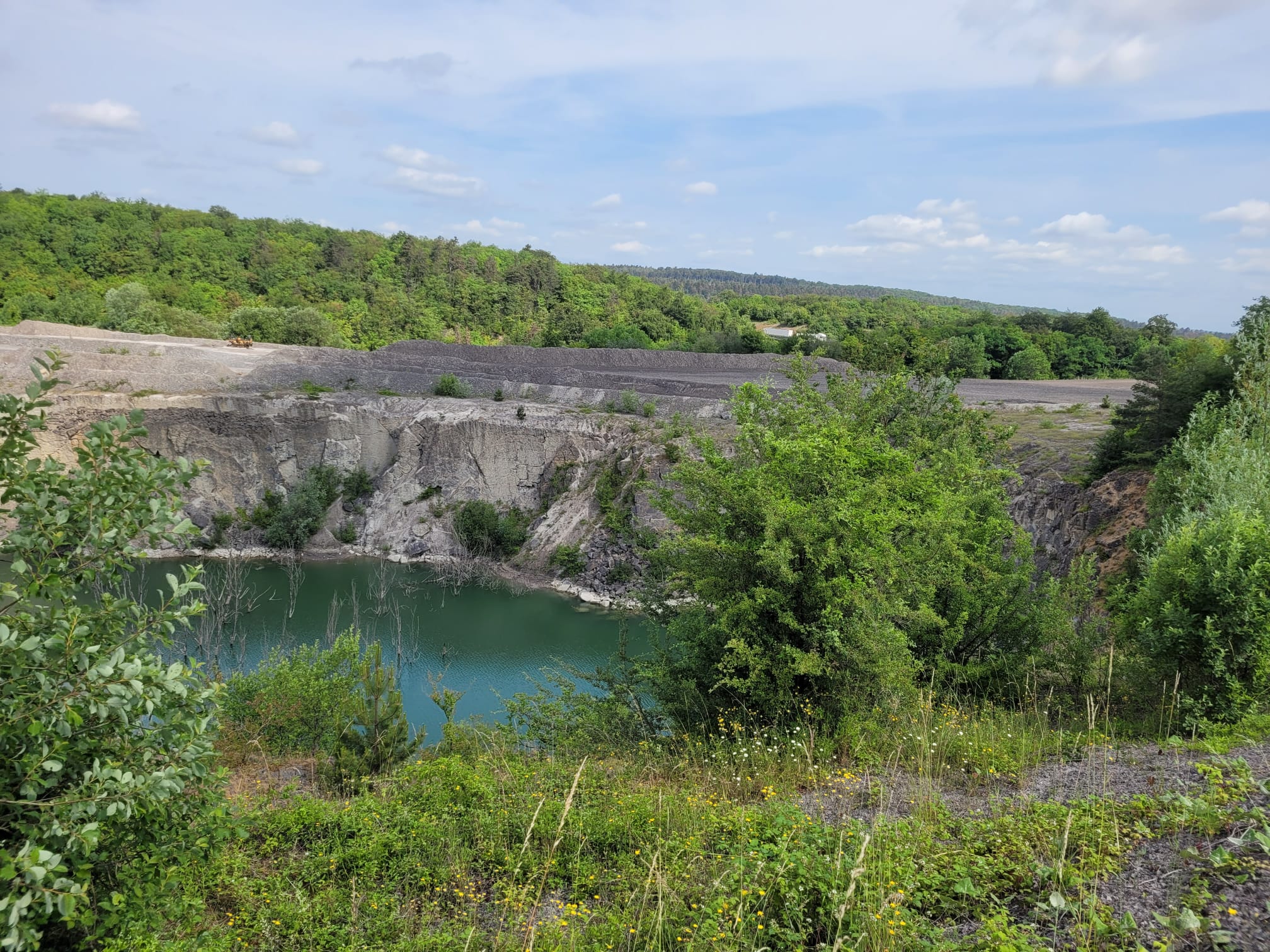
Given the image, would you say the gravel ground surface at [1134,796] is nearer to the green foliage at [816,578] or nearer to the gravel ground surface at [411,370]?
the green foliage at [816,578]

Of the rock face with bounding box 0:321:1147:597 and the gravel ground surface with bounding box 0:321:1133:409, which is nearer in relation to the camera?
the rock face with bounding box 0:321:1147:597

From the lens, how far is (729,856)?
483 cm

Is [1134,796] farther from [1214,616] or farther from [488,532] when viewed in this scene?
[488,532]

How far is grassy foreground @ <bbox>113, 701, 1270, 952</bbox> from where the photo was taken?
3975 millimetres

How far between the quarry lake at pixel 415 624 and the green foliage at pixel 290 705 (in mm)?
5221

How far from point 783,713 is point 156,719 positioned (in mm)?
6140

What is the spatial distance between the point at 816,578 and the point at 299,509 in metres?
31.8

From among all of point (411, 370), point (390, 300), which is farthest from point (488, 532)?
point (390, 300)

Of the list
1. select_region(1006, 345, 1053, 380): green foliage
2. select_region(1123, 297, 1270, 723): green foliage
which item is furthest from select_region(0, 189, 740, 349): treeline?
select_region(1123, 297, 1270, 723): green foliage

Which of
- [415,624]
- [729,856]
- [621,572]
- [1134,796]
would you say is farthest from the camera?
[621,572]

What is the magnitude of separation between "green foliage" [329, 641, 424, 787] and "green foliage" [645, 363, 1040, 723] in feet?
10.9

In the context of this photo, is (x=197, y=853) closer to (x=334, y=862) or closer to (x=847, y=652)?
(x=334, y=862)

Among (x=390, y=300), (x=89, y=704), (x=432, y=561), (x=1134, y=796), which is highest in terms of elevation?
(x=390, y=300)

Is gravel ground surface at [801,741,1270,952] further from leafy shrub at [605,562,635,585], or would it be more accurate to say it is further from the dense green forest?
the dense green forest
